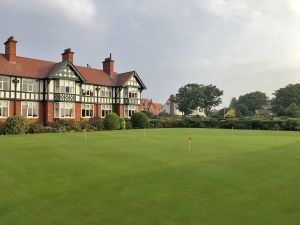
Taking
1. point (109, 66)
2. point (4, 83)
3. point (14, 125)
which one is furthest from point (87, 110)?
point (14, 125)

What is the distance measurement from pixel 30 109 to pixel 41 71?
5518 mm

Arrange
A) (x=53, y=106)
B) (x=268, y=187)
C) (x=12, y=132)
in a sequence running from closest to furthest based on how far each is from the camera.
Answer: (x=268, y=187)
(x=12, y=132)
(x=53, y=106)

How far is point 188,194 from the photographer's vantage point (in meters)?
8.88

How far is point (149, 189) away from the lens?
9.47 m

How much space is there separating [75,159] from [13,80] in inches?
1044

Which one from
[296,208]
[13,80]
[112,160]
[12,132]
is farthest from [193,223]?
[13,80]

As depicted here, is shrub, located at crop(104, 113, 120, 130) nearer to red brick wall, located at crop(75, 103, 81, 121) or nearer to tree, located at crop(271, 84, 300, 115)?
red brick wall, located at crop(75, 103, 81, 121)

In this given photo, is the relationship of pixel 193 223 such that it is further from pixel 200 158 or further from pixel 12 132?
pixel 12 132

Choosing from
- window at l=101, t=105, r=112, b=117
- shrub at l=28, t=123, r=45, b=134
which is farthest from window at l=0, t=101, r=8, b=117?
window at l=101, t=105, r=112, b=117

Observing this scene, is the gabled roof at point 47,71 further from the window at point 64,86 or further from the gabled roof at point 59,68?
the window at point 64,86

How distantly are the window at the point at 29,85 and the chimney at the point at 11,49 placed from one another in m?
3.33

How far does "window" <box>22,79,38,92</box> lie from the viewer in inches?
1518

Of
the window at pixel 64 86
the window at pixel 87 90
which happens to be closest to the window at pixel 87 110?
the window at pixel 87 90

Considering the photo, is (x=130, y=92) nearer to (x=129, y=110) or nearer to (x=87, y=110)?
(x=129, y=110)
